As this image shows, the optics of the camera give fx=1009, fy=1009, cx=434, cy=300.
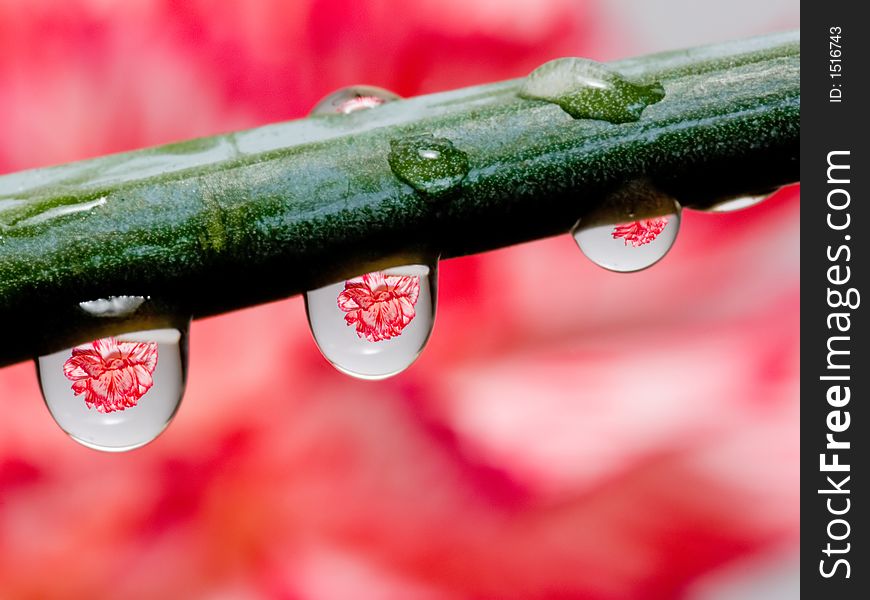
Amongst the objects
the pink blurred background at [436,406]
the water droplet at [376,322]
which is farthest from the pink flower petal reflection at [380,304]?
the pink blurred background at [436,406]

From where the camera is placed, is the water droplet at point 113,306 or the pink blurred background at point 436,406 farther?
the pink blurred background at point 436,406

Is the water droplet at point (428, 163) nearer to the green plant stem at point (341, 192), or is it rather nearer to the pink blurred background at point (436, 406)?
the green plant stem at point (341, 192)

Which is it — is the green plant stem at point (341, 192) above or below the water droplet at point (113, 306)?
above

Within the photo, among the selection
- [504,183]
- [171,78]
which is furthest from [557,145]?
[171,78]

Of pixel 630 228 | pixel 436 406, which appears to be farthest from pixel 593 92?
pixel 436 406

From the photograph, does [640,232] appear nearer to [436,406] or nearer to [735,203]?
[735,203]

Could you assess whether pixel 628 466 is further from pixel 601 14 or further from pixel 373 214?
pixel 373 214
